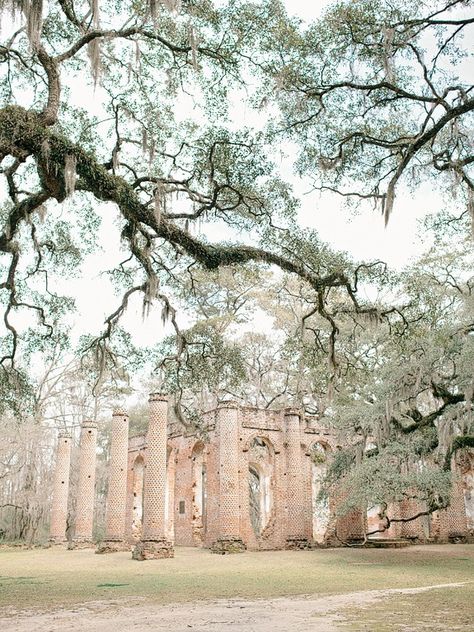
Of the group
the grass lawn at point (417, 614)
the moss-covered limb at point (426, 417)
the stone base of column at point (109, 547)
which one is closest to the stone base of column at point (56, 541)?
the stone base of column at point (109, 547)

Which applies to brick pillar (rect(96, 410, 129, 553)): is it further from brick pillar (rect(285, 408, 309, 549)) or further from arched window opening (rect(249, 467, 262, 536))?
arched window opening (rect(249, 467, 262, 536))

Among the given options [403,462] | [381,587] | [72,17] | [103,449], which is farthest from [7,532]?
[72,17]

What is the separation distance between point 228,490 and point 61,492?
11401mm

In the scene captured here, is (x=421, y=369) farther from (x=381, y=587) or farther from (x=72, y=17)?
(x=72, y=17)

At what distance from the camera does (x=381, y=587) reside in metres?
9.95

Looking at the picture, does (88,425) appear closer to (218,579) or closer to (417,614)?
(218,579)

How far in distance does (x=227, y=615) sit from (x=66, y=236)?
834cm

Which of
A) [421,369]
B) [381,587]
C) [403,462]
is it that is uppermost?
[421,369]

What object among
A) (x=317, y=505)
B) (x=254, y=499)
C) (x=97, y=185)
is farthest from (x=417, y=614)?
(x=254, y=499)

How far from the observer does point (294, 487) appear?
2467cm

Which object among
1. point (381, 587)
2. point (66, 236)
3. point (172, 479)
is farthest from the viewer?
point (172, 479)

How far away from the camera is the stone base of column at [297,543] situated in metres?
24.1

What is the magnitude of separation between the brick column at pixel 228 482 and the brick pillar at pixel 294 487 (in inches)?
89.0

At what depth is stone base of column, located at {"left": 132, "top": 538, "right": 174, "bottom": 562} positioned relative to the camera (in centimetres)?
1908
